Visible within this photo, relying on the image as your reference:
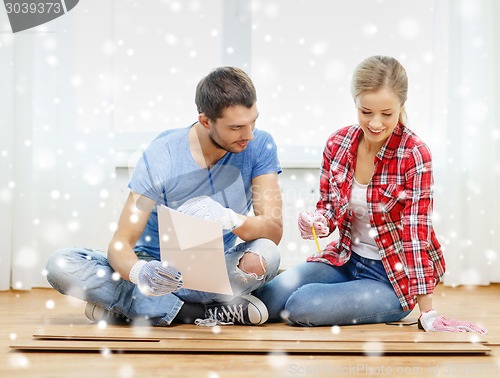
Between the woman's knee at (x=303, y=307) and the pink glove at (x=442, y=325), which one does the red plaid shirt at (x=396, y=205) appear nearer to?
the pink glove at (x=442, y=325)

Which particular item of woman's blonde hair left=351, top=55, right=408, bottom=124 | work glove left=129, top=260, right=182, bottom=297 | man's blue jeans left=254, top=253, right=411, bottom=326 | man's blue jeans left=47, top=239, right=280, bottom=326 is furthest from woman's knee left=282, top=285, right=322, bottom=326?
woman's blonde hair left=351, top=55, right=408, bottom=124

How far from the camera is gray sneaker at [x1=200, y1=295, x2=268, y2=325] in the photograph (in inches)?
60.0

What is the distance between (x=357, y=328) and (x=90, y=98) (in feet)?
5.14

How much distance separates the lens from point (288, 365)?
3.73 feet

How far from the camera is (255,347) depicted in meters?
1.24

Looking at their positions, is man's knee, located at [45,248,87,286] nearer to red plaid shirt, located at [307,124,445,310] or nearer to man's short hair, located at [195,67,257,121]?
man's short hair, located at [195,67,257,121]

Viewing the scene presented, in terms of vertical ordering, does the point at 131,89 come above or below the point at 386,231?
above

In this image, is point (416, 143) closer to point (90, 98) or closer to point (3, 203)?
point (90, 98)

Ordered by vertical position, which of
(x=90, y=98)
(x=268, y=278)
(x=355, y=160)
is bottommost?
(x=268, y=278)

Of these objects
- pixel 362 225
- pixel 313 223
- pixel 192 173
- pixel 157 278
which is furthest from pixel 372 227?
pixel 157 278

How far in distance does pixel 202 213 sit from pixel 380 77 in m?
0.59

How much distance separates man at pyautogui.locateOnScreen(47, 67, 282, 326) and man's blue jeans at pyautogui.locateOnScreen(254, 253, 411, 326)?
8 centimetres

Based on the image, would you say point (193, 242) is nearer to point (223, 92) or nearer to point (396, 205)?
point (223, 92)

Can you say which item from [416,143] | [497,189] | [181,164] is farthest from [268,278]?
[497,189]
